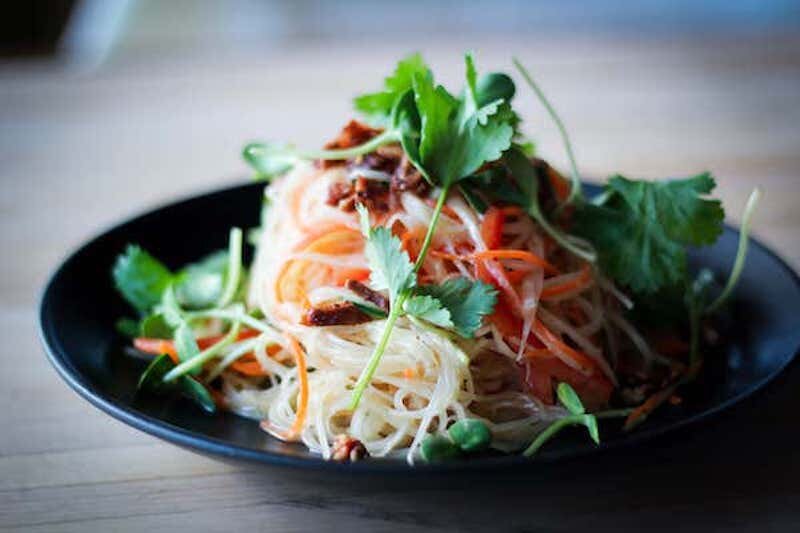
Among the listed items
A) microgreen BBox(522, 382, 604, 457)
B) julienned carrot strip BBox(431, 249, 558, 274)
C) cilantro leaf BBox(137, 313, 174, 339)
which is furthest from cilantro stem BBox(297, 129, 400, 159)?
microgreen BBox(522, 382, 604, 457)

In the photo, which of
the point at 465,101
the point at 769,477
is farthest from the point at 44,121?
the point at 769,477

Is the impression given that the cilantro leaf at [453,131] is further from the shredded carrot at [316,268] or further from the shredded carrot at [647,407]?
the shredded carrot at [647,407]

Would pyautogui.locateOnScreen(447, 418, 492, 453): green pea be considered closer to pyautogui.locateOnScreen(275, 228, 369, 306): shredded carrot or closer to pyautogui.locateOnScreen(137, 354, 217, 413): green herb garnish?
pyautogui.locateOnScreen(275, 228, 369, 306): shredded carrot

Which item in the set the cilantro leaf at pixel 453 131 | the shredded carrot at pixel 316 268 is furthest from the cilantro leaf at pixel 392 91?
the shredded carrot at pixel 316 268

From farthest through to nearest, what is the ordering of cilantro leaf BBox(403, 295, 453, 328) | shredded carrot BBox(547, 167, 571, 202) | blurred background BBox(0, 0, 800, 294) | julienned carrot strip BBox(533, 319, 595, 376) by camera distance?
blurred background BBox(0, 0, 800, 294), shredded carrot BBox(547, 167, 571, 202), julienned carrot strip BBox(533, 319, 595, 376), cilantro leaf BBox(403, 295, 453, 328)

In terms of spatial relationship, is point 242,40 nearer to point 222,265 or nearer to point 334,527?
point 222,265

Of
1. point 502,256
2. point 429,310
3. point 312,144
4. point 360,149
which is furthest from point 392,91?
point 312,144

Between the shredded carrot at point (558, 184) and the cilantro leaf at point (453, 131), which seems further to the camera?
the shredded carrot at point (558, 184)
